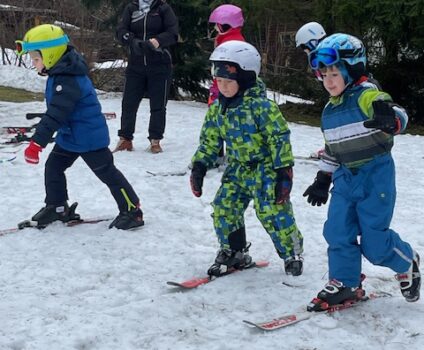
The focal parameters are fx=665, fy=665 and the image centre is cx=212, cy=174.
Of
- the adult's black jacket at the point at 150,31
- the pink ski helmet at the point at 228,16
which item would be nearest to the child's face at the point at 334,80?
the pink ski helmet at the point at 228,16

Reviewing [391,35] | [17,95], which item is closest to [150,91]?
[391,35]

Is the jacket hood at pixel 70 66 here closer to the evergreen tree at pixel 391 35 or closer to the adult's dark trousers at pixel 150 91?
the adult's dark trousers at pixel 150 91

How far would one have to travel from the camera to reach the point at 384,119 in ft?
11.8

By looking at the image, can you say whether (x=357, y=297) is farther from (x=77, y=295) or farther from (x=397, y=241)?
(x=77, y=295)

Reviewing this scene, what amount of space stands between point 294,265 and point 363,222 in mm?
851

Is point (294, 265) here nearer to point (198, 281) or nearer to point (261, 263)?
point (261, 263)

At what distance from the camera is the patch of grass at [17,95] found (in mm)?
15047

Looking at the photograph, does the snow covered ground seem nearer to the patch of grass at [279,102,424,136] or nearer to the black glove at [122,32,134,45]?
the black glove at [122,32,134,45]

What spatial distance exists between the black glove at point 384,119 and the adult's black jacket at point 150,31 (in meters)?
5.24

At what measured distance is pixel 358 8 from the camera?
11336mm

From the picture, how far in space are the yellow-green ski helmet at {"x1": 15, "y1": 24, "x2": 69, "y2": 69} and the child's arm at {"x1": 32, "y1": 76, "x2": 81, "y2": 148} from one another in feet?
0.63

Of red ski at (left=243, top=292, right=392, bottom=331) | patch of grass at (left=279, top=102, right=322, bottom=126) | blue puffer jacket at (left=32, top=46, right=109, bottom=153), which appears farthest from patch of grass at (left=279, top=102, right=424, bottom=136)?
red ski at (left=243, top=292, right=392, bottom=331)

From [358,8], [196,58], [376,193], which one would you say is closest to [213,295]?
[376,193]

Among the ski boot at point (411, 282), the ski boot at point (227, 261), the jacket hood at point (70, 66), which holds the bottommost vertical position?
the ski boot at point (227, 261)
